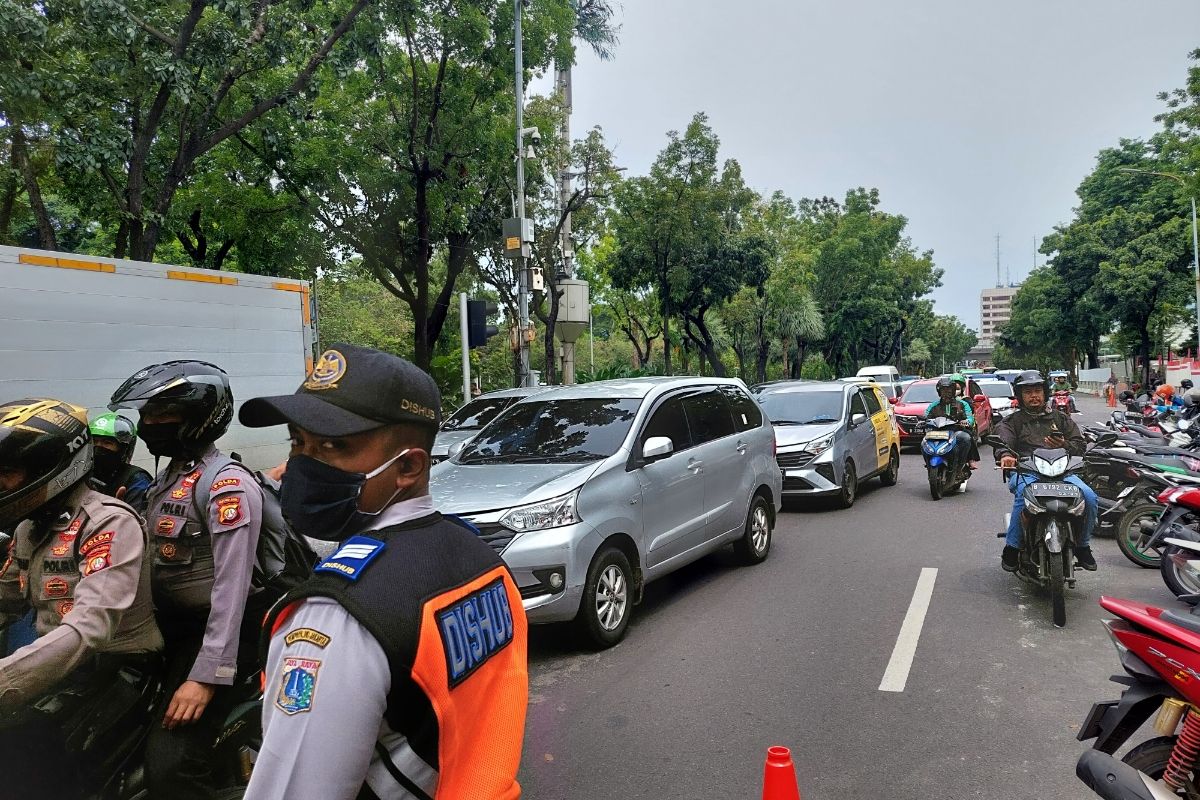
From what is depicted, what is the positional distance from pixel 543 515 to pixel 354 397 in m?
4.00

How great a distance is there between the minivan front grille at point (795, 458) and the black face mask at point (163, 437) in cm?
900

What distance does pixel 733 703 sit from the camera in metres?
4.73

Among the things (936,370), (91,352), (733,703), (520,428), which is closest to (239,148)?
(91,352)

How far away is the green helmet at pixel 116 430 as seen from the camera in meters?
4.36

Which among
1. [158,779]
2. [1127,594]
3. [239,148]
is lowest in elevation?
[1127,594]

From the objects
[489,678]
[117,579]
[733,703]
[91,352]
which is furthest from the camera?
[91,352]

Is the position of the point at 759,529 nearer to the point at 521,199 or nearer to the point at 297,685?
the point at 297,685

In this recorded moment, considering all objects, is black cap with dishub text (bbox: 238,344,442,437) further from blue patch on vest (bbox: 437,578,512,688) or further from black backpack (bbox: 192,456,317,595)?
black backpack (bbox: 192,456,317,595)

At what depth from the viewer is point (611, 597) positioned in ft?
19.2

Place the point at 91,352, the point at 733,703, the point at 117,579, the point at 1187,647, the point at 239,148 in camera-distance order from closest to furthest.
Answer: the point at 117,579, the point at 1187,647, the point at 733,703, the point at 91,352, the point at 239,148

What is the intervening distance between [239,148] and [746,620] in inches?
584

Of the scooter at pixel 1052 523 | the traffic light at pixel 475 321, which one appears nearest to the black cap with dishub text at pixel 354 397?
the scooter at pixel 1052 523

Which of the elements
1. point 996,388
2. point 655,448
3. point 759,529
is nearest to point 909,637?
point 655,448

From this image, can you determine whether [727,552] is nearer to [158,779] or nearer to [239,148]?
[158,779]
